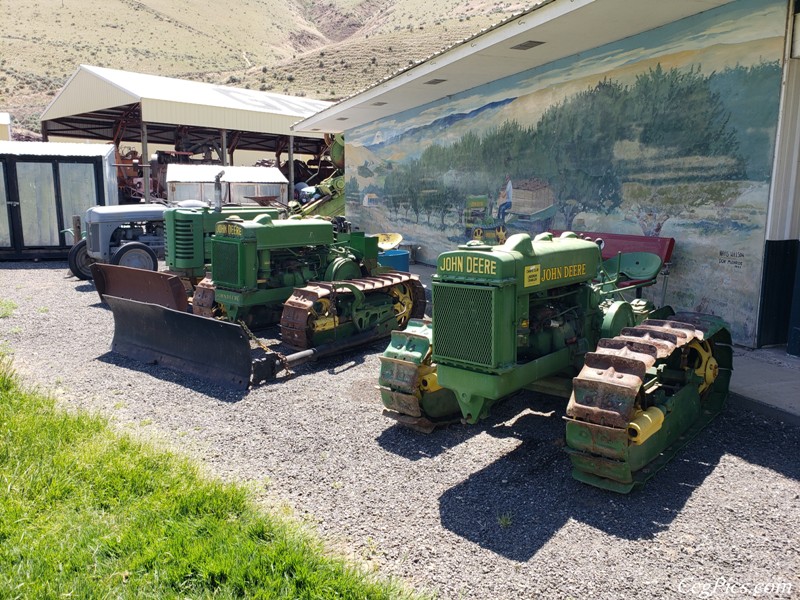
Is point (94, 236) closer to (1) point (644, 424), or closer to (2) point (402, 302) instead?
(2) point (402, 302)

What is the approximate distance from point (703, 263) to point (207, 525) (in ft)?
21.5

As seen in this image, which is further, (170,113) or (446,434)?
(170,113)

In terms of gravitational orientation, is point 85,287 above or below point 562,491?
above

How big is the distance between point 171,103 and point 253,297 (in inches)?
605

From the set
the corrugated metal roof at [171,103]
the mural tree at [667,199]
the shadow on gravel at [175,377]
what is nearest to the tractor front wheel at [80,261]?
the shadow on gravel at [175,377]

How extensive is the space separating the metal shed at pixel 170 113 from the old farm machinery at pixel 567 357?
16708 mm

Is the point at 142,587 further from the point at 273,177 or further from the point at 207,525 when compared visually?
the point at 273,177

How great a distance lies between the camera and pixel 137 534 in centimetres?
340

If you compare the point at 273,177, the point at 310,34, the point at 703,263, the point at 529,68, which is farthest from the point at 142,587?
the point at 310,34

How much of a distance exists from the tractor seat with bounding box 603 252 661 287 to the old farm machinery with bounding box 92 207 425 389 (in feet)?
9.11

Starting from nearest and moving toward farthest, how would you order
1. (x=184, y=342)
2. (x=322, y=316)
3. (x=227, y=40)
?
1. (x=184, y=342)
2. (x=322, y=316)
3. (x=227, y=40)

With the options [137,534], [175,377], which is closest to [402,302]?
[175,377]

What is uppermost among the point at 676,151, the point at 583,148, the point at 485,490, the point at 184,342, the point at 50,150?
the point at 50,150

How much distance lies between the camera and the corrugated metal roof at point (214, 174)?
16.8 meters
